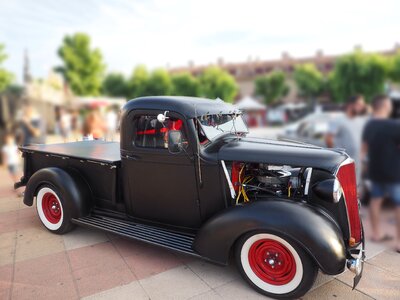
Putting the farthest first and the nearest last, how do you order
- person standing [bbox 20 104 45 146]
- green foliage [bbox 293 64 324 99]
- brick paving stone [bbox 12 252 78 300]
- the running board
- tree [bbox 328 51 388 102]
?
green foliage [bbox 293 64 324 99], tree [bbox 328 51 388 102], person standing [bbox 20 104 45 146], the running board, brick paving stone [bbox 12 252 78 300]

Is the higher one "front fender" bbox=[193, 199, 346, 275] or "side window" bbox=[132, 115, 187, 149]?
"side window" bbox=[132, 115, 187, 149]

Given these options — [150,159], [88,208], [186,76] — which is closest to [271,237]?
[150,159]

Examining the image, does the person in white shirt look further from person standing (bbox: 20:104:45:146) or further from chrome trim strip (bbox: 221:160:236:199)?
chrome trim strip (bbox: 221:160:236:199)

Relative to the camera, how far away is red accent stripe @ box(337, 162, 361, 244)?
2.66 metres

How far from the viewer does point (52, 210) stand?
13.0 feet

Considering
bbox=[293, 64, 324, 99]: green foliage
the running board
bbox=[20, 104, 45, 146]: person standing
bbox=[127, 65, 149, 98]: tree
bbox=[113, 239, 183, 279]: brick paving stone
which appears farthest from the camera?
bbox=[127, 65, 149, 98]: tree

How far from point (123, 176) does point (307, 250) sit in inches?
85.0

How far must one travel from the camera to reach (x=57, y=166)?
3969 mm

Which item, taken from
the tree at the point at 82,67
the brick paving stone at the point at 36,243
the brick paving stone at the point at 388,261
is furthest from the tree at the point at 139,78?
the brick paving stone at the point at 388,261

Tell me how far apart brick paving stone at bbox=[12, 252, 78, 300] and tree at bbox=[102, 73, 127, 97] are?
3449 centimetres

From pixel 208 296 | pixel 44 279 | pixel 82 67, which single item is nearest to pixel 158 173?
pixel 208 296

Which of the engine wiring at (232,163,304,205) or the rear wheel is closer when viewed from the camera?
the engine wiring at (232,163,304,205)

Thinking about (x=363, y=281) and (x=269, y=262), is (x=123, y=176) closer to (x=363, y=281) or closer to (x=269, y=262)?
(x=269, y=262)

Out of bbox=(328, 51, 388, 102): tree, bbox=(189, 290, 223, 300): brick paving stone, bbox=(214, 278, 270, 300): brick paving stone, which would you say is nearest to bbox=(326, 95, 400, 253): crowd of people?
bbox=(214, 278, 270, 300): brick paving stone
